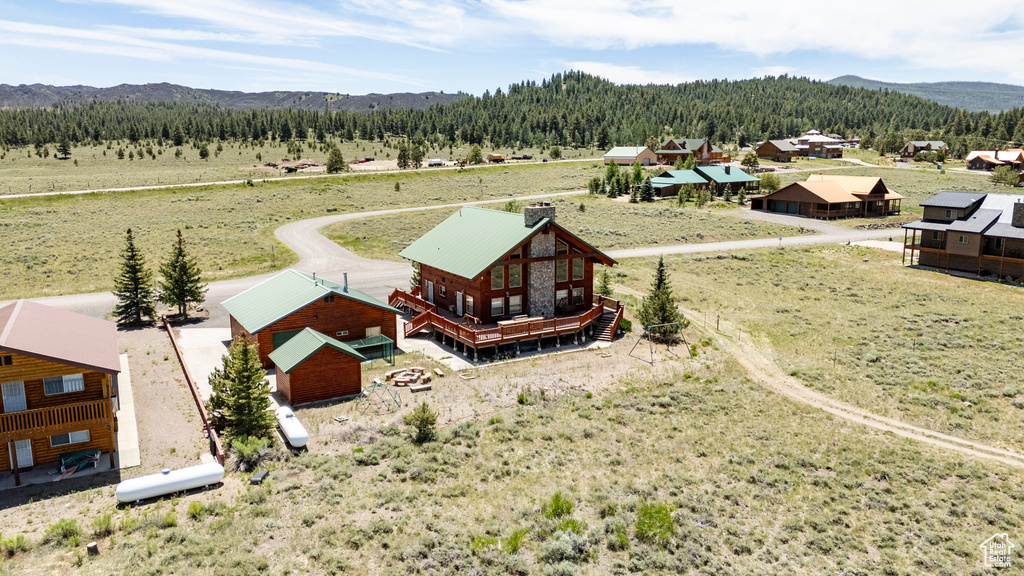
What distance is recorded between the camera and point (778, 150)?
145125 mm

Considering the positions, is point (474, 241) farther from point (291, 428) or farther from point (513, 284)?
point (291, 428)

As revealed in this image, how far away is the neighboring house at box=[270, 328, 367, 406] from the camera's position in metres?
25.4

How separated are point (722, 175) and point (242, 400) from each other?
91.3m

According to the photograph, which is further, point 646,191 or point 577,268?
point 646,191

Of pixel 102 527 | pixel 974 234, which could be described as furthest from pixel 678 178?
pixel 102 527

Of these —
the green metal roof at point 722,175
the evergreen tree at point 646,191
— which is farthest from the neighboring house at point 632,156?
the evergreen tree at point 646,191

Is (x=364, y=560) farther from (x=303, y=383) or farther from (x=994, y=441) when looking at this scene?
(x=994, y=441)

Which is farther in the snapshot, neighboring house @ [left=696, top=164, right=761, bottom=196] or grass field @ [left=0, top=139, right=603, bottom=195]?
grass field @ [left=0, top=139, right=603, bottom=195]

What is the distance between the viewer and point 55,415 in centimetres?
2025

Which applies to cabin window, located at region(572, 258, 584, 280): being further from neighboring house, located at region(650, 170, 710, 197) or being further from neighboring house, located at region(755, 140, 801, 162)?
neighboring house, located at region(755, 140, 801, 162)

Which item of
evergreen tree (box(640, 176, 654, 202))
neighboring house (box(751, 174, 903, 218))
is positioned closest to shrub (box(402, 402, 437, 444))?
neighboring house (box(751, 174, 903, 218))

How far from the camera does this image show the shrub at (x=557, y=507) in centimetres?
1722

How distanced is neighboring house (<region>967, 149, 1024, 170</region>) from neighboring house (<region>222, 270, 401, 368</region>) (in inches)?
5446

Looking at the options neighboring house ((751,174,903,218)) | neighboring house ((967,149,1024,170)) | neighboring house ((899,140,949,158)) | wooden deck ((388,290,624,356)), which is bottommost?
wooden deck ((388,290,624,356))
